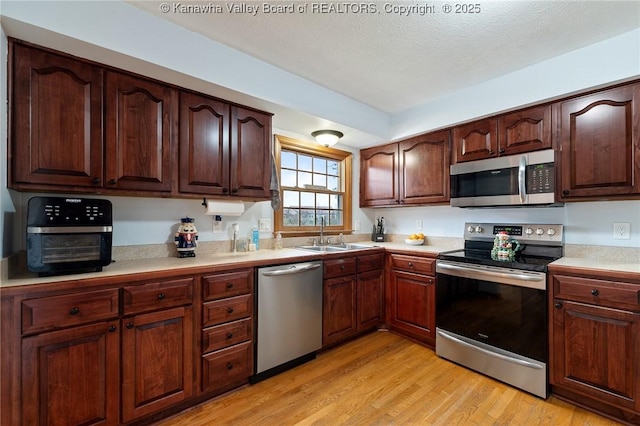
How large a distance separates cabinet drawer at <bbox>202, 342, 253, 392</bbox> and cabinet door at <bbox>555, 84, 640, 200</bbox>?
8.56 feet

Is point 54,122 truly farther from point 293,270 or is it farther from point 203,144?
point 293,270

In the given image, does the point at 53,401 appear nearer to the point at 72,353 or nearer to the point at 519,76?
the point at 72,353

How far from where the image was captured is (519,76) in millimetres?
2352

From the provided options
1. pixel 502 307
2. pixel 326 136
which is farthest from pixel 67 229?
pixel 502 307

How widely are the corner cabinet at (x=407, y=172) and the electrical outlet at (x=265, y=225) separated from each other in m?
1.32

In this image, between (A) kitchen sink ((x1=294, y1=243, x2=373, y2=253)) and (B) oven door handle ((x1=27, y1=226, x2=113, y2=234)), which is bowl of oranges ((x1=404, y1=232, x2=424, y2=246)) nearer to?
(A) kitchen sink ((x1=294, y1=243, x2=373, y2=253))

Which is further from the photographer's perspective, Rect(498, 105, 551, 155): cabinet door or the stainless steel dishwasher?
Rect(498, 105, 551, 155): cabinet door

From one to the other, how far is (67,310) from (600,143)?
11.1ft

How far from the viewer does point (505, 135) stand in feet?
8.14

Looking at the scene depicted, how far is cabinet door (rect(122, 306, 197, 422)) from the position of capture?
162cm

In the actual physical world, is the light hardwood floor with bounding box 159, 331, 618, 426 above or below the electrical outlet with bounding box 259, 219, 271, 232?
below

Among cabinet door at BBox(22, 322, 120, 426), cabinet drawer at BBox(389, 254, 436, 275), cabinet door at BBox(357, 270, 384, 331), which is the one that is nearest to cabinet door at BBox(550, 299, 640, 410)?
cabinet drawer at BBox(389, 254, 436, 275)

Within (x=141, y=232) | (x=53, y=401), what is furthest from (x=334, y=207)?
(x=53, y=401)

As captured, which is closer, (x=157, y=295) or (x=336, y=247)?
(x=157, y=295)
